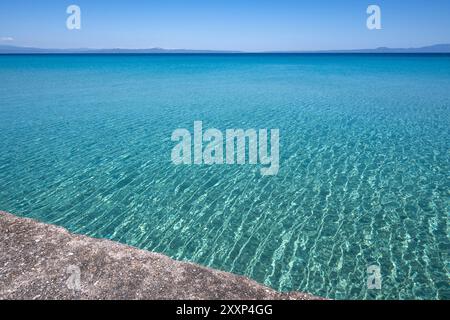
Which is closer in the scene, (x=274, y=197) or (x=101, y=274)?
(x=101, y=274)

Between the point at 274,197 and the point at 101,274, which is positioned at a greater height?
the point at 274,197

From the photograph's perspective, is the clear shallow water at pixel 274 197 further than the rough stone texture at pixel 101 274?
Yes

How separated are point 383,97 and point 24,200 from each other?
120 feet

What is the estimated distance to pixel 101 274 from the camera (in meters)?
6.94

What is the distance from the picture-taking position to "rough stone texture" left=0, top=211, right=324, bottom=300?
21.1ft

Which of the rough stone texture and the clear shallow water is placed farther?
the clear shallow water

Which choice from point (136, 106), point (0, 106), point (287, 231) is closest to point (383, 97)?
point (136, 106)

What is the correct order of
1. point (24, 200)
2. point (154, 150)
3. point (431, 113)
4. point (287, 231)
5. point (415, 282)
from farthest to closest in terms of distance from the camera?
point (431, 113), point (154, 150), point (24, 200), point (287, 231), point (415, 282)

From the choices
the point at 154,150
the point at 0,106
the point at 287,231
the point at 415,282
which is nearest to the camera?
the point at 415,282

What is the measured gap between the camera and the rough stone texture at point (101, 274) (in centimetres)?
644

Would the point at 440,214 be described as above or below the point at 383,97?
below

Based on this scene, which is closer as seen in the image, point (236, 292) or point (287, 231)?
point (236, 292)
